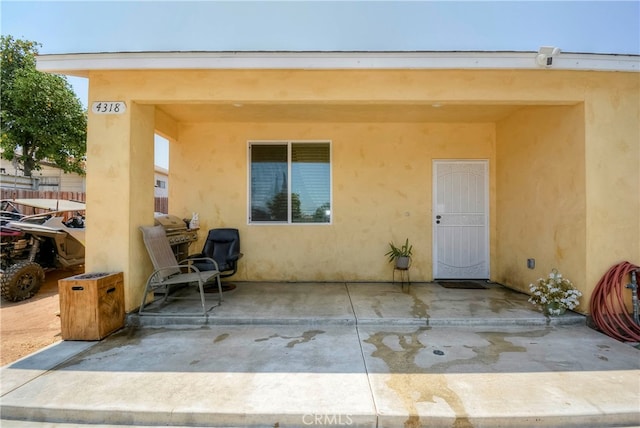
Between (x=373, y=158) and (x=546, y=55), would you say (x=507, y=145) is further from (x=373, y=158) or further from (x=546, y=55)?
(x=373, y=158)

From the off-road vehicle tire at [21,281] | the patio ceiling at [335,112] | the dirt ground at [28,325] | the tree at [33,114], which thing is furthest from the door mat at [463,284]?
the tree at [33,114]

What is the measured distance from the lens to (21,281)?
4.51 metres

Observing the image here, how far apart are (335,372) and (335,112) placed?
3.67 meters

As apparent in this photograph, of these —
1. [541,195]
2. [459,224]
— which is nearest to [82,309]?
[459,224]

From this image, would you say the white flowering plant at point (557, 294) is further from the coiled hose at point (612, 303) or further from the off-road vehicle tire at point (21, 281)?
the off-road vehicle tire at point (21, 281)

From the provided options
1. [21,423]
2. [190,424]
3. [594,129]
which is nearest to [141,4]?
[21,423]

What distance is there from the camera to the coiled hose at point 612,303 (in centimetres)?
328

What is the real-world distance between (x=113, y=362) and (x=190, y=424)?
117cm

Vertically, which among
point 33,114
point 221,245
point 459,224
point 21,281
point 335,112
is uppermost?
point 33,114

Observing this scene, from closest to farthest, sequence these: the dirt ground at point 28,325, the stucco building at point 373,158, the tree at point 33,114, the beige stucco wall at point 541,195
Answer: the dirt ground at point 28,325 < the stucco building at point 373,158 < the beige stucco wall at point 541,195 < the tree at point 33,114

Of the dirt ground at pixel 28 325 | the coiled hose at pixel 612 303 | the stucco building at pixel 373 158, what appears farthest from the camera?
the stucco building at pixel 373 158

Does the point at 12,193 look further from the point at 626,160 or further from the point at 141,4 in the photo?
the point at 626,160

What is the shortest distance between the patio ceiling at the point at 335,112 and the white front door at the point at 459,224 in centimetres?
87

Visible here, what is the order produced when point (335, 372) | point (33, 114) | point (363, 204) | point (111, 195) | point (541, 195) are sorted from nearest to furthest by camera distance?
point (335, 372) < point (111, 195) < point (541, 195) < point (363, 204) < point (33, 114)
